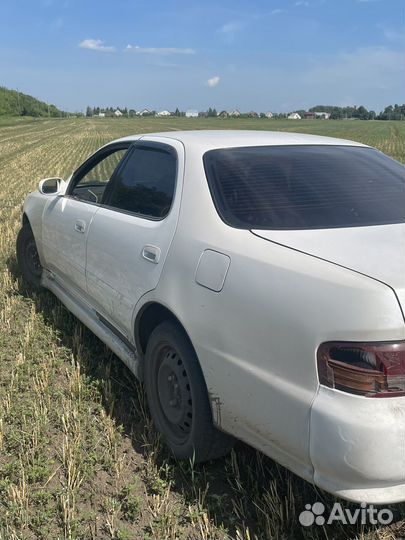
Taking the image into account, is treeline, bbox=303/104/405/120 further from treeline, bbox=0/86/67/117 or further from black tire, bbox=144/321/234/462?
black tire, bbox=144/321/234/462

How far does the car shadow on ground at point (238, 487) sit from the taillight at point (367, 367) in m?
0.73

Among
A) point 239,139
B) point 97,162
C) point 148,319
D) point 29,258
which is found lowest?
point 29,258

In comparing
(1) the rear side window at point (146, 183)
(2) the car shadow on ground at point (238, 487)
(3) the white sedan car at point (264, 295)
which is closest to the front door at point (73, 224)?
(3) the white sedan car at point (264, 295)

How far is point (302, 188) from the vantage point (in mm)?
2609

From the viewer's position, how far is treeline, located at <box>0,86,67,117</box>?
109312 millimetres

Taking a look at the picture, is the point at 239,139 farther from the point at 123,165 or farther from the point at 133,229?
the point at 123,165

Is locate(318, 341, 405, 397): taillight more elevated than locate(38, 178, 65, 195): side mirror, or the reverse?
locate(38, 178, 65, 195): side mirror

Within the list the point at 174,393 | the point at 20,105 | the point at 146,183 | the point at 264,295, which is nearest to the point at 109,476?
the point at 174,393

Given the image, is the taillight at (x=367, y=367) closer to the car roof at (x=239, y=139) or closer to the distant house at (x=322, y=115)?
the car roof at (x=239, y=139)

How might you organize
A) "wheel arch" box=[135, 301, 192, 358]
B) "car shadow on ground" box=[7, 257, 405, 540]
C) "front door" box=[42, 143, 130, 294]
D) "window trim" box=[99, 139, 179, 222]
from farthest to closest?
1. "front door" box=[42, 143, 130, 294]
2. "window trim" box=[99, 139, 179, 222]
3. "wheel arch" box=[135, 301, 192, 358]
4. "car shadow on ground" box=[7, 257, 405, 540]

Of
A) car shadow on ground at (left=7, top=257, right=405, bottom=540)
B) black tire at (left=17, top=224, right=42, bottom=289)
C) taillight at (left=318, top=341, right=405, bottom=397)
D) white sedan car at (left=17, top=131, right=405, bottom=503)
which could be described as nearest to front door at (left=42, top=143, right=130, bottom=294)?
white sedan car at (left=17, top=131, right=405, bottom=503)

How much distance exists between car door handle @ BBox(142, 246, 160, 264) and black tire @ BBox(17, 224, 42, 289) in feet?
8.59

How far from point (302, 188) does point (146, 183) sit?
103cm

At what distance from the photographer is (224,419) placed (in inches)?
89.7
